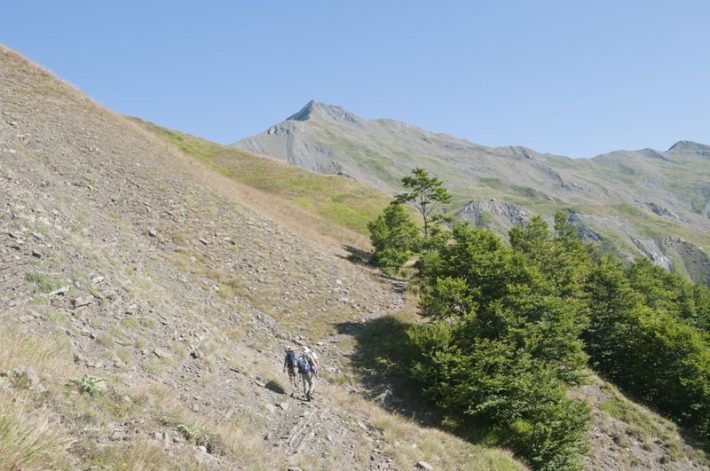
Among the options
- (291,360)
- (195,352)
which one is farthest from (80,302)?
(291,360)

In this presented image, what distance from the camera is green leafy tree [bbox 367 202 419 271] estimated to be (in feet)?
129

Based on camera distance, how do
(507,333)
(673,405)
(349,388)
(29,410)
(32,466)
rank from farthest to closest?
(673,405), (507,333), (349,388), (29,410), (32,466)

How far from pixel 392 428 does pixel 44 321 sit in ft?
39.9

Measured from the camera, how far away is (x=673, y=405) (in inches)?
1401

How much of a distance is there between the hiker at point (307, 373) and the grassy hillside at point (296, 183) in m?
39.9

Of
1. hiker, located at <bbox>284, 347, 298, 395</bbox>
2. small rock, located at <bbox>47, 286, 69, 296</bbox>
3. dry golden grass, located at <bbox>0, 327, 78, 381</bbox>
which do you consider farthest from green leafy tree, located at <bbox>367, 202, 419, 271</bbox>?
dry golden grass, located at <bbox>0, 327, 78, 381</bbox>

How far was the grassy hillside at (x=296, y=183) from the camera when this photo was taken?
6283cm

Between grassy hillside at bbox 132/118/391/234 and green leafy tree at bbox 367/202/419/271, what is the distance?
1308cm

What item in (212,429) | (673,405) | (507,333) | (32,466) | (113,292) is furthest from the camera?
(673,405)

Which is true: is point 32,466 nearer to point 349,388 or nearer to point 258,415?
point 258,415

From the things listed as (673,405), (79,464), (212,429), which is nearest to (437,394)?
(212,429)

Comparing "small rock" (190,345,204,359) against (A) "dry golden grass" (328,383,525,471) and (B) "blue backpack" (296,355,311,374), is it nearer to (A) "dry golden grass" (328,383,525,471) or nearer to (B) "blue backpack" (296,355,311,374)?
(B) "blue backpack" (296,355,311,374)

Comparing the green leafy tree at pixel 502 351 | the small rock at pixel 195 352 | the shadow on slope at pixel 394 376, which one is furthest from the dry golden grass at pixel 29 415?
the green leafy tree at pixel 502 351

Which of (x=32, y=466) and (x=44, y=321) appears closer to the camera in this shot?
(x=32, y=466)
